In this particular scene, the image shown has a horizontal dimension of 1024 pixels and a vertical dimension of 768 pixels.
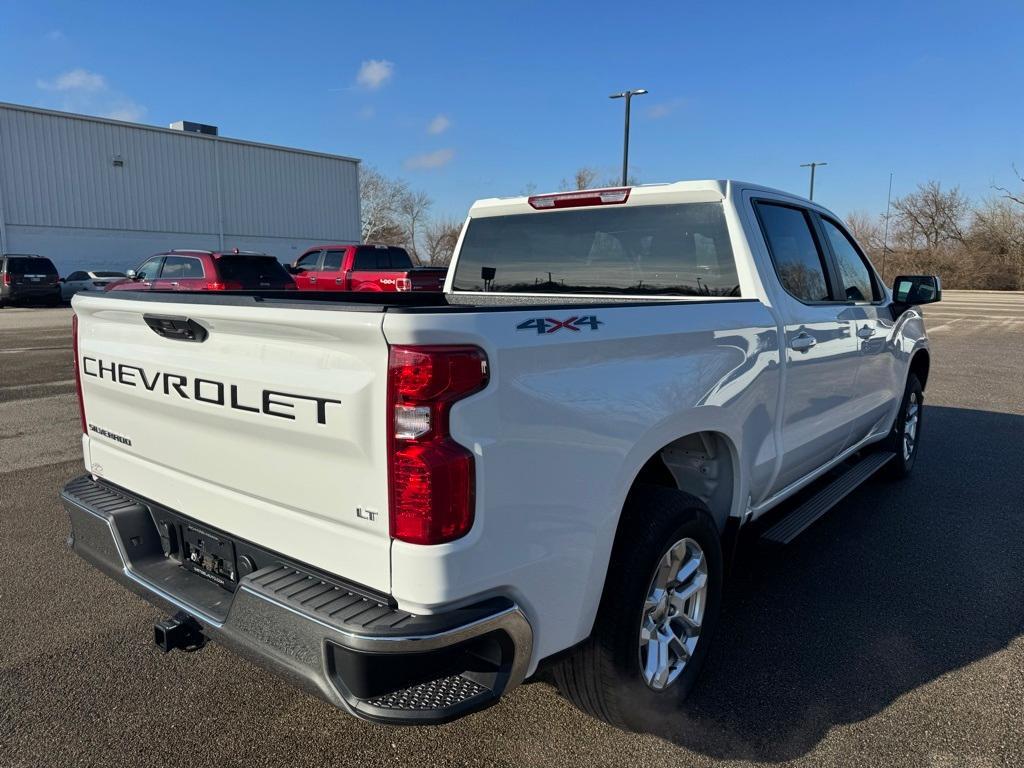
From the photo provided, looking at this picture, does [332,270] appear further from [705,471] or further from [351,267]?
[705,471]

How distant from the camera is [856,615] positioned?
3514mm

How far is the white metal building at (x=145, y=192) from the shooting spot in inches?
1348

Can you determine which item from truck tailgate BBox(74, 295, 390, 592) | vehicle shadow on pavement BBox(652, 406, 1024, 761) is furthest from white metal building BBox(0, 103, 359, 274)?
vehicle shadow on pavement BBox(652, 406, 1024, 761)

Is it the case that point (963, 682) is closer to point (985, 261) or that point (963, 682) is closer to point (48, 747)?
point (48, 747)

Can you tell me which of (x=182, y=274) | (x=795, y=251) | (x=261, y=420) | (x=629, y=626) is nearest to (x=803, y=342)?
(x=795, y=251)

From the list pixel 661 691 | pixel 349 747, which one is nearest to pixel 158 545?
pixel 349 747

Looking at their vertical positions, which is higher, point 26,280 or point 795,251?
point 795,251

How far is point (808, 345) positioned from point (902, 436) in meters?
2.53

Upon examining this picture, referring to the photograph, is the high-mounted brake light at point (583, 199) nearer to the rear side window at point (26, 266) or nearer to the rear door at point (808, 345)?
the rear door at point (808, 345)

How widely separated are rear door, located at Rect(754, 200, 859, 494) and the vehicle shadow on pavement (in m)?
0.59

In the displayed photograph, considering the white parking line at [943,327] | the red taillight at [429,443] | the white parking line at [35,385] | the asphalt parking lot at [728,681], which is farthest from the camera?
the white parking line at [943,327]

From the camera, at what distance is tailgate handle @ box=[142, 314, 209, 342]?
233 cm

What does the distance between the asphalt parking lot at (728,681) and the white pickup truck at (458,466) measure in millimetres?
312

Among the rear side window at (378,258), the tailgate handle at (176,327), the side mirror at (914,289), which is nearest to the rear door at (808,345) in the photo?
the side mirror at (914,289)
